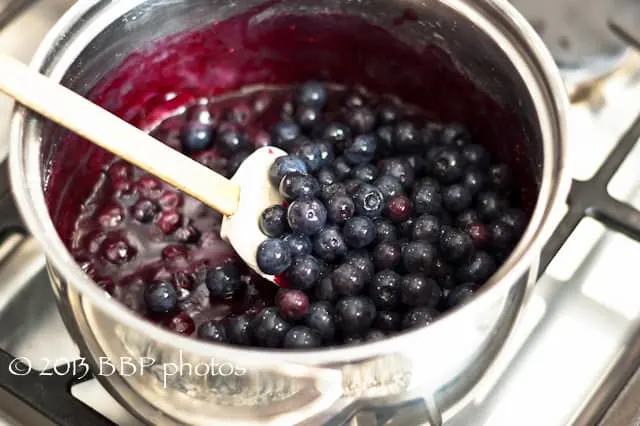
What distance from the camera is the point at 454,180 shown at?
3.15 ft

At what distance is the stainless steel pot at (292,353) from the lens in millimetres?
624

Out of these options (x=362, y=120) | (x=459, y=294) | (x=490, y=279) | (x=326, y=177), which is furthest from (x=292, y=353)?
(x=362, y=120)

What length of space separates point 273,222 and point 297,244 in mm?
35

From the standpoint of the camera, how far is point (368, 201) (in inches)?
35.2

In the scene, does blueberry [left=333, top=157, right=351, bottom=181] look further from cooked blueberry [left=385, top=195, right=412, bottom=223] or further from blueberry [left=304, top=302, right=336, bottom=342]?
blueberry [left=304, top=302, right=336, bottom=342]

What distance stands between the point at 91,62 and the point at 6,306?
0.28m

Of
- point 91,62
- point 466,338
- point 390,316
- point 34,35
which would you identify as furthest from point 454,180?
point 34,35

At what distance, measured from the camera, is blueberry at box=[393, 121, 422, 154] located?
1005mm

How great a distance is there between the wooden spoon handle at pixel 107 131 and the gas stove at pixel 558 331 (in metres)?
0.19

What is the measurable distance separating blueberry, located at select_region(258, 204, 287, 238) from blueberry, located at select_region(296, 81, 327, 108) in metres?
0.23

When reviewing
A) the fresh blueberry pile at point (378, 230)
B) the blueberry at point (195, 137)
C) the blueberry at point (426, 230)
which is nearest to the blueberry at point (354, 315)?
the fresh blueberry pile at point (378, 230)

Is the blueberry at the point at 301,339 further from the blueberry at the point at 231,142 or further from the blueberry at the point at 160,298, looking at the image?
the blueberry at the point at 231,142

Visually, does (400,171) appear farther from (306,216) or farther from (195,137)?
(195,137)

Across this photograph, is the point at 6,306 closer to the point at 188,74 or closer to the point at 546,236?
the point at 188,74
